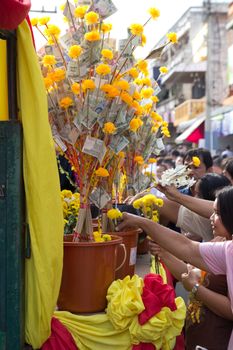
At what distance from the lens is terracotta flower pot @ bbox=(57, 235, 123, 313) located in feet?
5.92

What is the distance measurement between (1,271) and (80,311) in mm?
419

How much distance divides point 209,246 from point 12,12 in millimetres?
1396

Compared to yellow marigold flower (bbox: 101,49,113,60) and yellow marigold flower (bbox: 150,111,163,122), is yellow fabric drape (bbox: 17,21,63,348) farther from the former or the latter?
yellow marigold flower (bbox: 150,111,163,122)

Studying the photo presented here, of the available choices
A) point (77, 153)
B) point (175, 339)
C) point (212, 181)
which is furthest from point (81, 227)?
point (212, 181)

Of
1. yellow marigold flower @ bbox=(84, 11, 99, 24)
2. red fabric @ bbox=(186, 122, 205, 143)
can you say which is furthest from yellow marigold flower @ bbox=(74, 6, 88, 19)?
red fabric @ bbox=(186, 122, 205, 143)

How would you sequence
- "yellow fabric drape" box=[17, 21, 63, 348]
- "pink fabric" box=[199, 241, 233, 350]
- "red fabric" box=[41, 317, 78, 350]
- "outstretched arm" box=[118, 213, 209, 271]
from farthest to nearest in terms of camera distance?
"outstretched arm" box=[118, 213, 209, 271]
"pink fabric" box=[199, 241, 233, 350]
"red fabric" box=[41, 317, 78, 350]
"yellow fabric drape" box=[17, 21, 63, 348]

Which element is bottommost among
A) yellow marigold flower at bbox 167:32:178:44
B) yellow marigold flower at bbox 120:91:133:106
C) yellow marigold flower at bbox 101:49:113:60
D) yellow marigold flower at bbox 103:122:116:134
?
yellow marigold flower at bbox 103:122:116:134

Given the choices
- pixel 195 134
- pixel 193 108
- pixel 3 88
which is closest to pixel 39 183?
pixel 3 88

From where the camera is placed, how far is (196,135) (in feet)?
71.5

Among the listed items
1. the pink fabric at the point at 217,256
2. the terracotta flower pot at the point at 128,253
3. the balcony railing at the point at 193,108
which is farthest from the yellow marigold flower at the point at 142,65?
the balcony railing at the point at 193,108

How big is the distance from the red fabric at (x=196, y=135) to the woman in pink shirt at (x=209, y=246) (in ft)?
64.0

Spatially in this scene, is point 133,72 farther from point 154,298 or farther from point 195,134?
point 195,134

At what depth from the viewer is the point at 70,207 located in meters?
2.32

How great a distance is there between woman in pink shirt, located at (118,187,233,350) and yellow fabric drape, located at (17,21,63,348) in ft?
2.49
